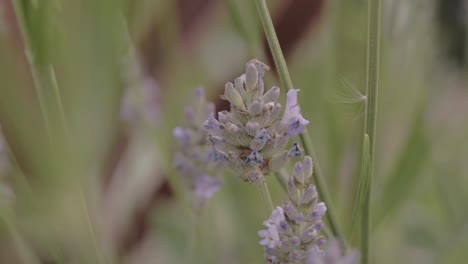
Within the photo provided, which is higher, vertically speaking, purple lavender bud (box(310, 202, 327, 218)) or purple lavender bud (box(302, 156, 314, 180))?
purple lavender bud (box(302, 156, 314, 180))

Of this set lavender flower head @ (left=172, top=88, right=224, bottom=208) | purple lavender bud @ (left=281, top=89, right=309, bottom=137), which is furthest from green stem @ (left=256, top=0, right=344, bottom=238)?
lavender flower head @ (left=172, top=88, right=224, bottom=208)

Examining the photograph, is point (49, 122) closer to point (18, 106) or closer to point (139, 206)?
point (18, 106)

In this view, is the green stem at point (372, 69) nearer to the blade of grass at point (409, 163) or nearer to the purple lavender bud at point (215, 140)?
the purple lavender bud at point (215, 140)

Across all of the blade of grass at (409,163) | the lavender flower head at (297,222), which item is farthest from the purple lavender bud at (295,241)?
the blade of grass at (409,163)

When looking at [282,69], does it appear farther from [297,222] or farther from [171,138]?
[171,138]

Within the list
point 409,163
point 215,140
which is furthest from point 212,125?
point 409,163

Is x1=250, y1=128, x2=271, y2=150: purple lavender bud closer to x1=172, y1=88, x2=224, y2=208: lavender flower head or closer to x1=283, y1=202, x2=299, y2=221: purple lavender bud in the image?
x1=283, y1=202, x2=299, y2=221: purple lavender bud
